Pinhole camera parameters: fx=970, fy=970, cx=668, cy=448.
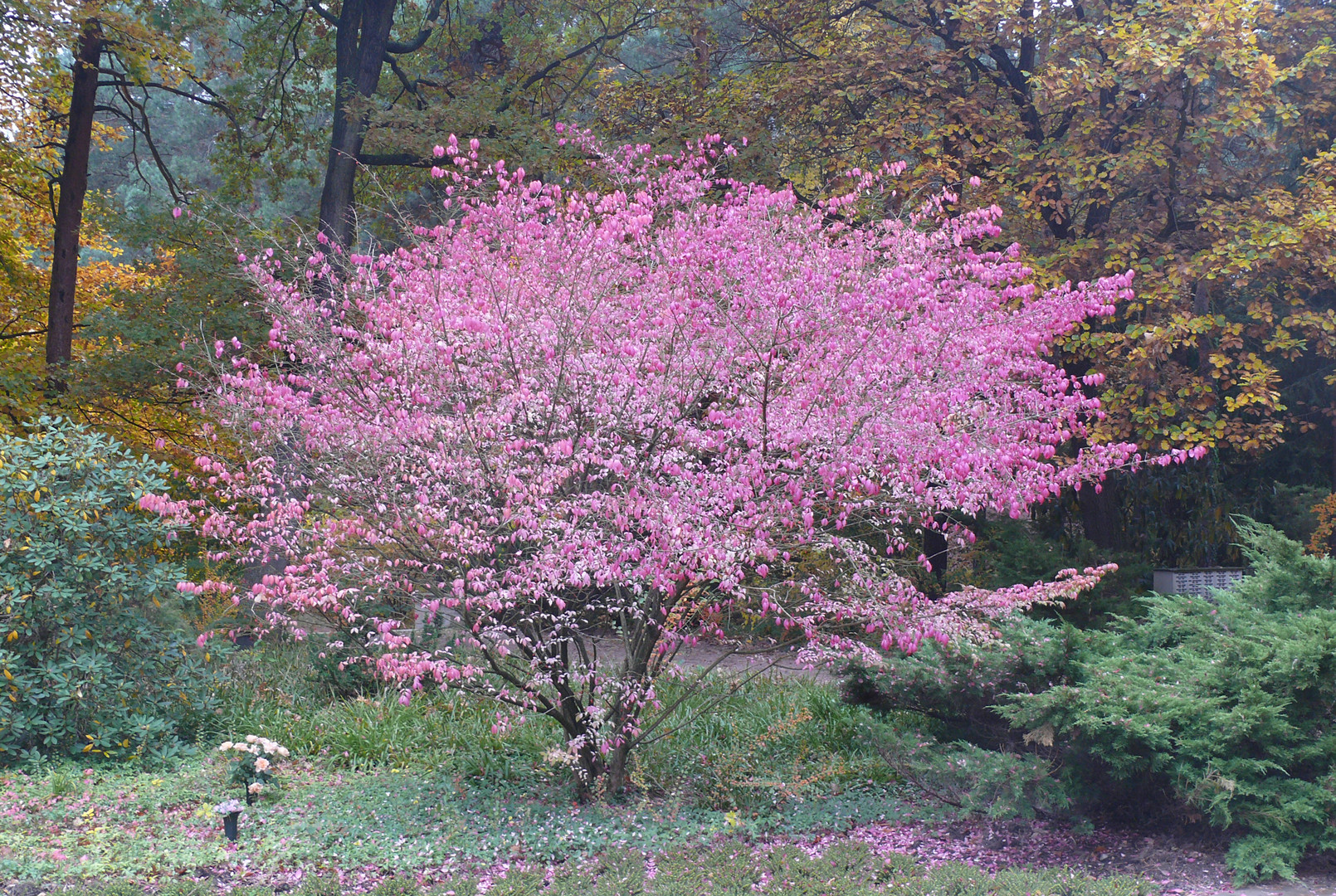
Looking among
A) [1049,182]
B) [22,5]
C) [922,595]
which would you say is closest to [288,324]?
[922,595]

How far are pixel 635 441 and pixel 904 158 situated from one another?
33.5ft

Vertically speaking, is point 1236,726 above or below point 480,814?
above

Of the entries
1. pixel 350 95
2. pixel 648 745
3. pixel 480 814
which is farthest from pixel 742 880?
pixel 350 95

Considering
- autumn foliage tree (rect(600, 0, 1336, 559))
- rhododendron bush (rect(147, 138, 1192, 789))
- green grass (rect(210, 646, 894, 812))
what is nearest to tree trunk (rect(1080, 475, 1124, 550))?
autumn foliage tree (rect(600, 0, 1336, 559))

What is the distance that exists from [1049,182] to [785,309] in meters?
Answer: 6.89

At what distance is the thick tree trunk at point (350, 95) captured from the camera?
444 inches

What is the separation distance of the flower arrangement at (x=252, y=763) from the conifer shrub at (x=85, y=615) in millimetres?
758

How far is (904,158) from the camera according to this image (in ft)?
46.5

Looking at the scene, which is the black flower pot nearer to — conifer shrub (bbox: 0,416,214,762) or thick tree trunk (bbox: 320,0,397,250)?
conifer shrub (bbox: 0,416,214,762)

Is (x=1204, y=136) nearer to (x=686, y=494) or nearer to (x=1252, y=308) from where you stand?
(x=1252, y=308)

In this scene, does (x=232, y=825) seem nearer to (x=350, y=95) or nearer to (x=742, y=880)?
(x=742, y=880)

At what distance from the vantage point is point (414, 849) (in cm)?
527

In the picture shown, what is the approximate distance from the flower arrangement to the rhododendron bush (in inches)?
38.5

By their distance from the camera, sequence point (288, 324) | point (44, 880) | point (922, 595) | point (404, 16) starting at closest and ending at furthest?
point (44, 880) < point (922, 595) < point (288, 324) < point (404, 16)
